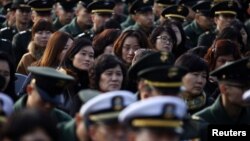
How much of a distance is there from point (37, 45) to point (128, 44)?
5.31ft

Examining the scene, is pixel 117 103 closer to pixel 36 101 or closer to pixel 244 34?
pixel 36 101

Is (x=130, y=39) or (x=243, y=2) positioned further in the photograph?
(x=243, y=2)

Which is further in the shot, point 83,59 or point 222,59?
point 222,59

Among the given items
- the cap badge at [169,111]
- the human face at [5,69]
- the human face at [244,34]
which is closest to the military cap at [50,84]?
the human face at [5,69]

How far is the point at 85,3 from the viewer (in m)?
16.4

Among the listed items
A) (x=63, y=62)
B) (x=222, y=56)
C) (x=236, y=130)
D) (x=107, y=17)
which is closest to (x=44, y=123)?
(x=236, y=130)

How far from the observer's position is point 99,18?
1480cm

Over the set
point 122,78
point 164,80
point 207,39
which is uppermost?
point 164,80

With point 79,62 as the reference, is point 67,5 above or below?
below

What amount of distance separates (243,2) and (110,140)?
41.7 ft

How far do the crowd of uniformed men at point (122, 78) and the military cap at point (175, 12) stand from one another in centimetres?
1

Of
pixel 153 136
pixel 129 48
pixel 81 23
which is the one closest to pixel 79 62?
pixel 129 48

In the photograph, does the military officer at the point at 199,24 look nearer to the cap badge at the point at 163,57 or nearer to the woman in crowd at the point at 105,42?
the woman in crowd at the point at 105,42

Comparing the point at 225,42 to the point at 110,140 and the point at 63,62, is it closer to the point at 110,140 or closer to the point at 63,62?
the point at 63,62
